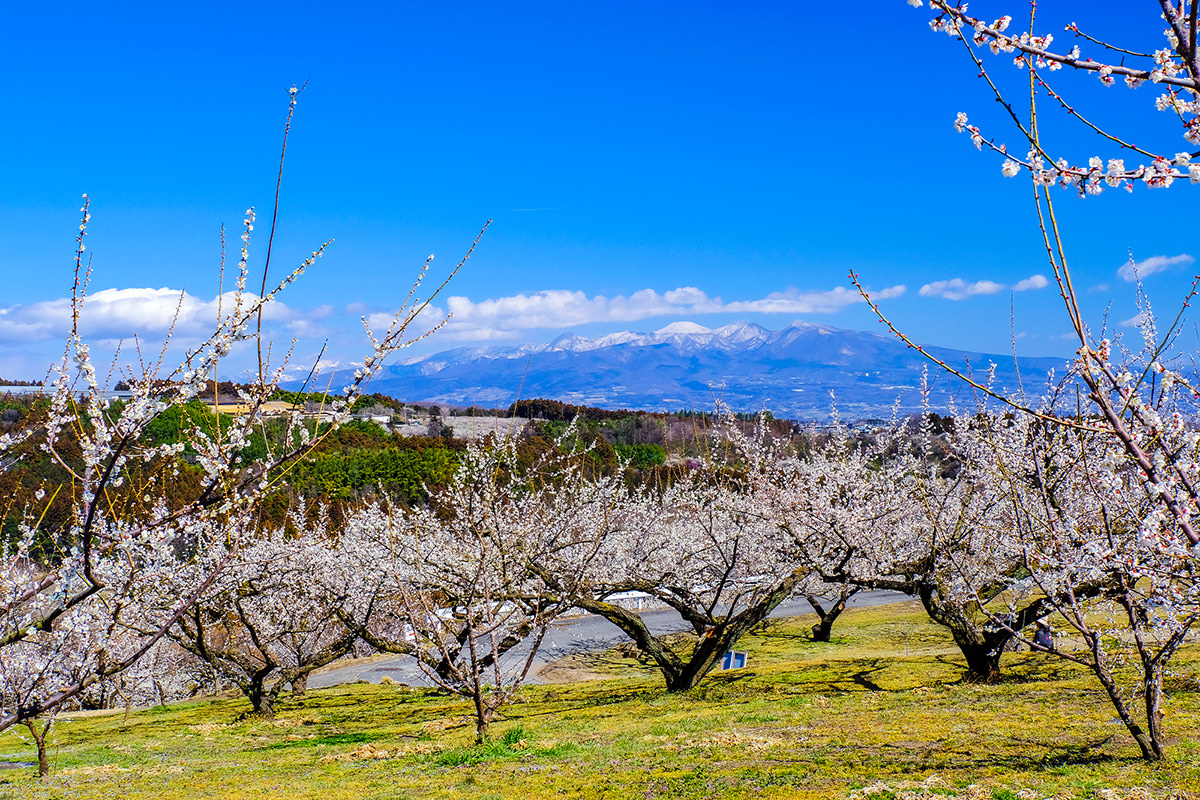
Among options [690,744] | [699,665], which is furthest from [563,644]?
[690,744]

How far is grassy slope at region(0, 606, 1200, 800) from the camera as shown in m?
6.70

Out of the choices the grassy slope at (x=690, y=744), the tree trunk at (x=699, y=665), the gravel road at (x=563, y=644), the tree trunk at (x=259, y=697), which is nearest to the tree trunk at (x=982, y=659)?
the grassy slope at (x=690, y=744)

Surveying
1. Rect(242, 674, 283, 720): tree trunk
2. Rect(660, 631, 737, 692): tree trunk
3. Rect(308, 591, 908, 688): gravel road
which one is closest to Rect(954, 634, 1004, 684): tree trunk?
Rect(660, 631, 737, 692): tree trunk

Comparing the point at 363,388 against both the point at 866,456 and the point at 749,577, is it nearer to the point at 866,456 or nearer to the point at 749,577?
the point at 866,456

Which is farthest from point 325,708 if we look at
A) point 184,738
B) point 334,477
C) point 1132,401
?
point 334,477

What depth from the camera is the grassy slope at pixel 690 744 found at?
22.0ft

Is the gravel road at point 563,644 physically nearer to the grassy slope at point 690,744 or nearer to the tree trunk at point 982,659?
the grassy slope at point 690,744

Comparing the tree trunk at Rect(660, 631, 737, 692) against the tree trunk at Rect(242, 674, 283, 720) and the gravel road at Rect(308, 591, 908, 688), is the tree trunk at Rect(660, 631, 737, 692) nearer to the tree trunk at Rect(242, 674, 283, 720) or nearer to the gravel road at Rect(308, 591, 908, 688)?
the gravel road at Rect(308, 591, 908, 688)

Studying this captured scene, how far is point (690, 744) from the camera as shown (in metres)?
8.69

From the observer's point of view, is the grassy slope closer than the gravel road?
Yes

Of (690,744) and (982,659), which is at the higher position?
(690,744)

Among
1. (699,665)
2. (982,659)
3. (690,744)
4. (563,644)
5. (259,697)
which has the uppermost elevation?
(690,744)

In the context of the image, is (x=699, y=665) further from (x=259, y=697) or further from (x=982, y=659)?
(x=259, y=697)

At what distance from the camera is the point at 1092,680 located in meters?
10.9
